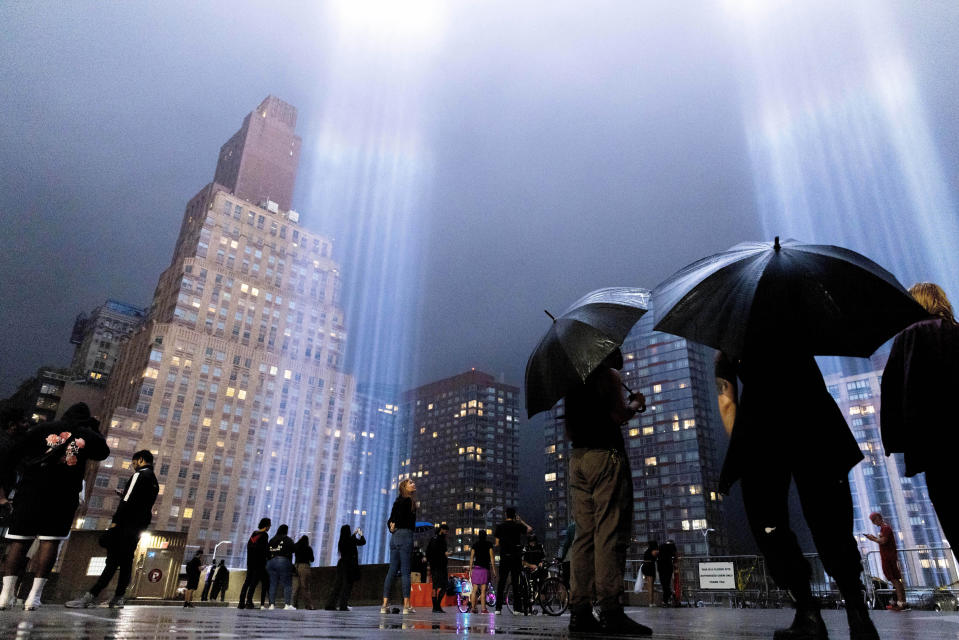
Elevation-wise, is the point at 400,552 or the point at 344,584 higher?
the point at 400,552

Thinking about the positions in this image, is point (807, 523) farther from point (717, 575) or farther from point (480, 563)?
point (717, 575)

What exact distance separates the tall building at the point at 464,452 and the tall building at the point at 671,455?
3514 centimetres

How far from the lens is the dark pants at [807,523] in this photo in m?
3.07

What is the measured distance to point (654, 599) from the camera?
52.0 ft

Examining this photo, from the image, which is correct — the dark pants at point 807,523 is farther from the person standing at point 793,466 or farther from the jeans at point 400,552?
the jeans at point 400,552

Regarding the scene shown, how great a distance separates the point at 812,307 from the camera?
128 inches

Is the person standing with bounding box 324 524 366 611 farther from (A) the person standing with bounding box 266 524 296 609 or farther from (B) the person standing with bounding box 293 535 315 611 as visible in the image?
(B) the person standing with bounding box 293 535 315 611

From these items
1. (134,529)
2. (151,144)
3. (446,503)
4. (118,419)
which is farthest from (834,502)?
(151,144)

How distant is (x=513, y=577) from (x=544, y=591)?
2.23 feet

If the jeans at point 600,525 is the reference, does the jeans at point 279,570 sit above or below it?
below

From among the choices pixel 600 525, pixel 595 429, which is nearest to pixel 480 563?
pixel 600 525

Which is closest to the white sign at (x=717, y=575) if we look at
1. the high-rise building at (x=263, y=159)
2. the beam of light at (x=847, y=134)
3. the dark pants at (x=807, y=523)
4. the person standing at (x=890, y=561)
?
the person standing at (x=890, y=561)

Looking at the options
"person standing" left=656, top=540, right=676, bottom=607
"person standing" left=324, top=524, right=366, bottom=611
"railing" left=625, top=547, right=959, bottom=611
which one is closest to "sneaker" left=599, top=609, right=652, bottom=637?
"person standing" left=324, top=524, right=366, bottom=611

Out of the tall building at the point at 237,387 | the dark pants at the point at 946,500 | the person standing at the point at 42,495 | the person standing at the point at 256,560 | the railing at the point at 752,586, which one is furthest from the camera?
the tall building at the point at 237,387
